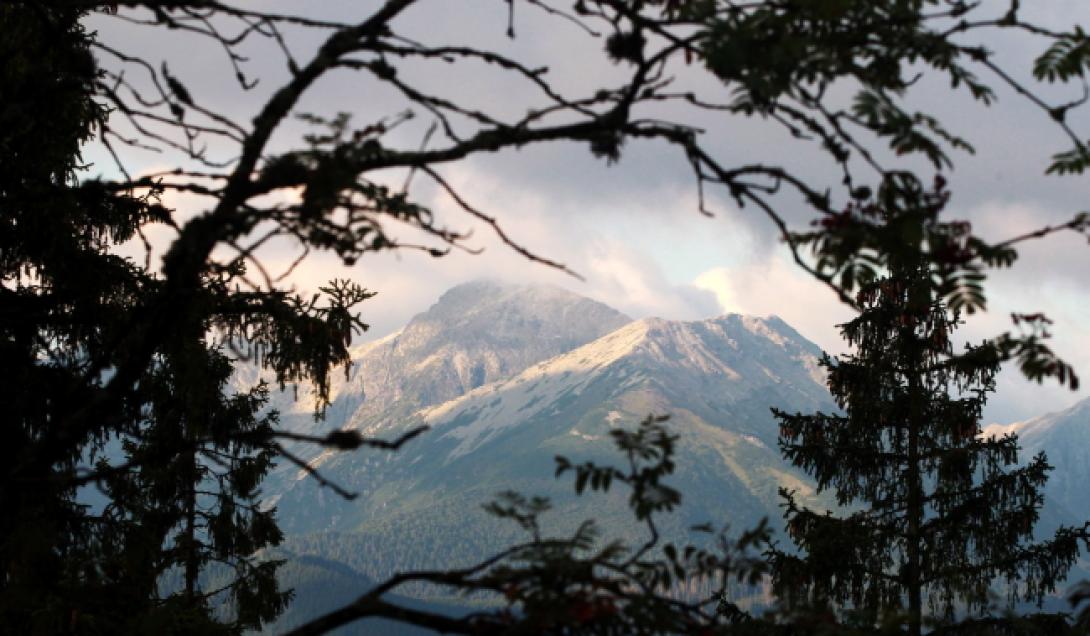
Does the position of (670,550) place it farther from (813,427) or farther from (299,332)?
(813,427)

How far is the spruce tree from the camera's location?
1661cm

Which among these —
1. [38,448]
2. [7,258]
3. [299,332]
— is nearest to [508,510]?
[38,448]

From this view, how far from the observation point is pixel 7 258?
25.3 ft

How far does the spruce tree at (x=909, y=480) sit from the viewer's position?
54.5 ft

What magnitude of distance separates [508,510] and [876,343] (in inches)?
632

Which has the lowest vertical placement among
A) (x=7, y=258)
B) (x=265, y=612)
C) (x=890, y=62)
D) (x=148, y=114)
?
(x=265, y=612)

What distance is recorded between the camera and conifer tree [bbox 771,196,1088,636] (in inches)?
653

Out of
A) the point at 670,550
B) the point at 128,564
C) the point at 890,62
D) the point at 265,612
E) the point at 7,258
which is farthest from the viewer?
the point at 265,612

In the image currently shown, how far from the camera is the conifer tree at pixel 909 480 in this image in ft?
54.4

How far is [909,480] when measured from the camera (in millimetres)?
17391

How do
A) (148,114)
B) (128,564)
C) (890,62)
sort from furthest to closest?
(128,564) → (148,114) → (890,62)

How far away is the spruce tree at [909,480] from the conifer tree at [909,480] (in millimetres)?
22

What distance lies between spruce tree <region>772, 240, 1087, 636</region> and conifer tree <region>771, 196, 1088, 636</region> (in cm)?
2

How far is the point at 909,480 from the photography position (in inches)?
685
